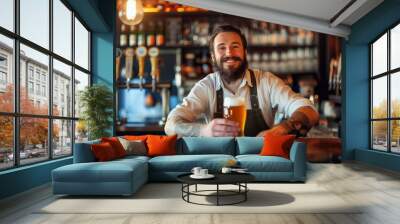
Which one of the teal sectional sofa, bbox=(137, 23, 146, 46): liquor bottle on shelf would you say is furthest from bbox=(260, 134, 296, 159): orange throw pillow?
bbox=(137, 23, 146, 46): liquor bottle on shelf

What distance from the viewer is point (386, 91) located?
7.81 metres

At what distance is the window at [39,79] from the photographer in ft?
15.5

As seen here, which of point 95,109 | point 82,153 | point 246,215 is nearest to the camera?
point 246,215

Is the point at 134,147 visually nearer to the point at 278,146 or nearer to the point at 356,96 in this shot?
the point at 278,146

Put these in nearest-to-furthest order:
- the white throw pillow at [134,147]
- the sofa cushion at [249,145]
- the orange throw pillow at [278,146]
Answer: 1. the orange throw pillow at [278,146]
2. the white throw pillow at [134,147]
3. the sofa cushion at [249,145]

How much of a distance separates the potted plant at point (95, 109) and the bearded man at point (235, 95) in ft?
3.81

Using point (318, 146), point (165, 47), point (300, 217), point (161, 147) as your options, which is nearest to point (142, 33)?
point (165, 47)

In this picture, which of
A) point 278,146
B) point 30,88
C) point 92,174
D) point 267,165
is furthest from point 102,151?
point 278,146

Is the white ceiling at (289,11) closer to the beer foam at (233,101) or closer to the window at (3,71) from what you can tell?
the beer foam at (233,101)

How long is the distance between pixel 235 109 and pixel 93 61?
2.92 m

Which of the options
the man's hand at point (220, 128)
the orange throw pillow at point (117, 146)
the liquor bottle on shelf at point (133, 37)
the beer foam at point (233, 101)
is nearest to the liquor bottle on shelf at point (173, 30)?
the liquor bottle on shelf at point (133, 37)

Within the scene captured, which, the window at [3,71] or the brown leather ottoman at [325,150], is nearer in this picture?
the window at [3,71]

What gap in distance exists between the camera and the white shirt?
729 cm

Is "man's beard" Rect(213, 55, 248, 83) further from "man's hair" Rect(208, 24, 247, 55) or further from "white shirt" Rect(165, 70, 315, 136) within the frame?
"man's hair" Rect(208, 24, 247, 55)
